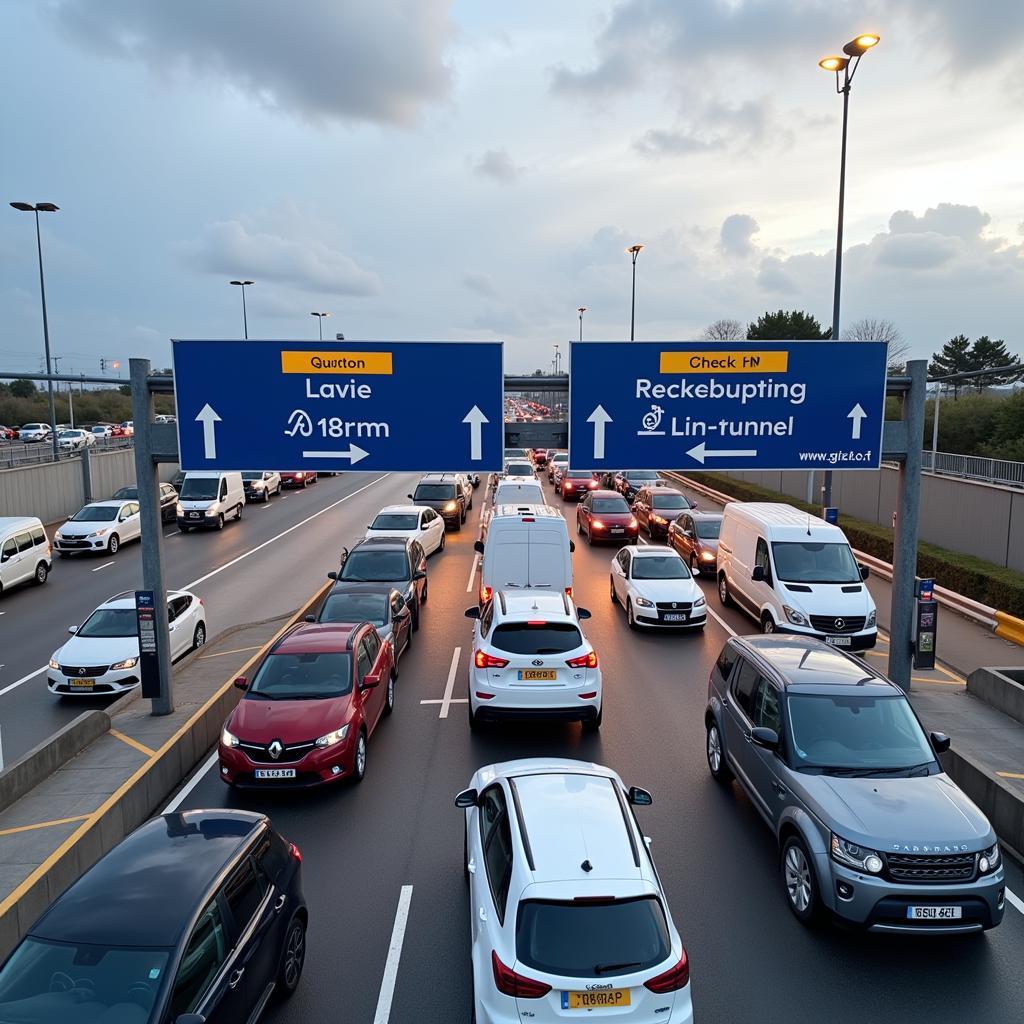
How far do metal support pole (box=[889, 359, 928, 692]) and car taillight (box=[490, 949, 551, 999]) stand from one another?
882 centimetres

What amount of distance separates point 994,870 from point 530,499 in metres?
19.1

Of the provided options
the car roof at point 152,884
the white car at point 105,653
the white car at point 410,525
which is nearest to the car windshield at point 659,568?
the white car at point 410,525

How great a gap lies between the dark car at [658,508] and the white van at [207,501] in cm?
1635

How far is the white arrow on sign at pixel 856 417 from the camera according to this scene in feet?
37.5

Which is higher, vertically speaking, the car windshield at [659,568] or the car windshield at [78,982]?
the car windshield at [78,982]

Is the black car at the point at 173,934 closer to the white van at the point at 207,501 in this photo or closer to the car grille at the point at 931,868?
the car grille at the point at 931,868

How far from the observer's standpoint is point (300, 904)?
634 centimetres

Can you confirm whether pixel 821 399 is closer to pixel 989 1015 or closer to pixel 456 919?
pixel 989 1015

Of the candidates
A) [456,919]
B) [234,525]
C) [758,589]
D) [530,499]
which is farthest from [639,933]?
[234,525]

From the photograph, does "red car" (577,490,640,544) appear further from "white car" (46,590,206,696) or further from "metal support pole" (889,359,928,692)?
"white car" (46,590,206,696)

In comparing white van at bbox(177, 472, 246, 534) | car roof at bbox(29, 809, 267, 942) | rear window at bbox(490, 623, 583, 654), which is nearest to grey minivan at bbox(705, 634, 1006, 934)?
rear window at bbox(490, 623, 583, 654)

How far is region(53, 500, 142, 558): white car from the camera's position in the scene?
26266 mm

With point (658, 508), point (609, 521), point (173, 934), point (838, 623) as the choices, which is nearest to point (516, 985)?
point (173, 934)

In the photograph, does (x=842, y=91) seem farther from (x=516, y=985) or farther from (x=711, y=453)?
(x=516, y=985)
